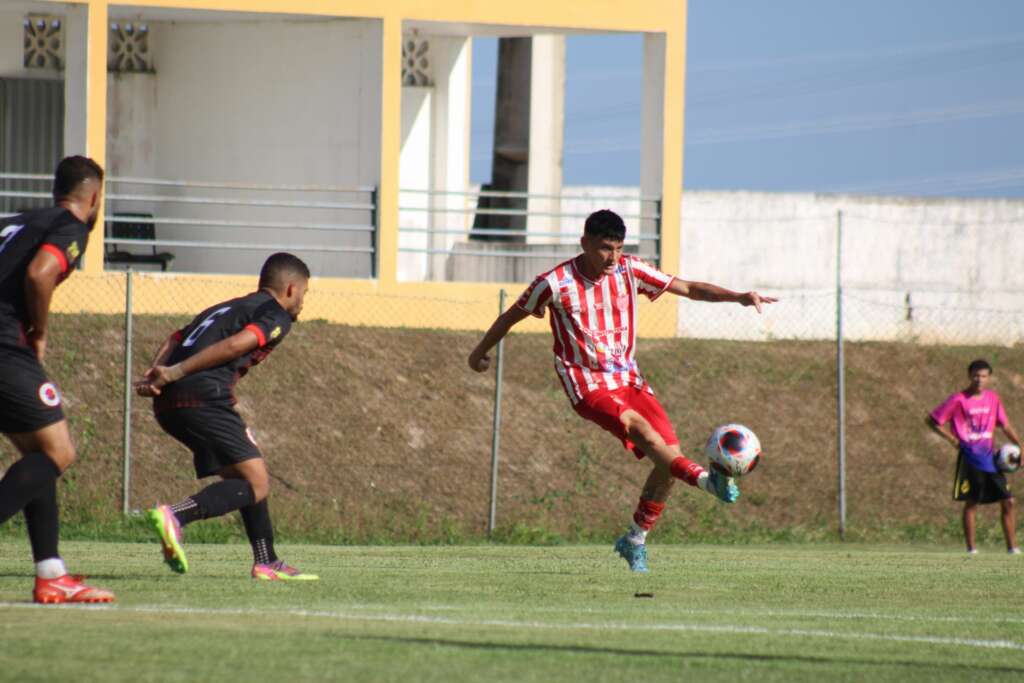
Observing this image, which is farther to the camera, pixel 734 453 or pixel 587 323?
pixel 587 323

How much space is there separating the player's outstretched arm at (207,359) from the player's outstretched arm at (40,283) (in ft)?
3.68

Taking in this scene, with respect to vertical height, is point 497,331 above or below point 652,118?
below

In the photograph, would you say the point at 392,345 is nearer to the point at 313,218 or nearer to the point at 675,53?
the point at 313,218

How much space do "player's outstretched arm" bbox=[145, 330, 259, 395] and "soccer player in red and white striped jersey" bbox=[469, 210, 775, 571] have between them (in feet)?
7.27

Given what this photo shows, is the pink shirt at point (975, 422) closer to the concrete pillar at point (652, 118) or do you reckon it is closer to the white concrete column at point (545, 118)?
the concrete pillar at point (652, 118)

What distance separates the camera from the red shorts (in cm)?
1063

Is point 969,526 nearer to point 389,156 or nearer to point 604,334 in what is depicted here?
point 604,334

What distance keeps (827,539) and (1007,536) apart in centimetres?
248

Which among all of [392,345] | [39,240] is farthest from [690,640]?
[392,345]

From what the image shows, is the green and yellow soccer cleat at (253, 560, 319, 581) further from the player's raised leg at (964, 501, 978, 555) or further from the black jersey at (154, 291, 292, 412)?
the player's raised leg at (964, 501, 978, 555)

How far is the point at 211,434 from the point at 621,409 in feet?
8.77

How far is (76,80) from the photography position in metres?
21.8

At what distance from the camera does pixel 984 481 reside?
1755 cm

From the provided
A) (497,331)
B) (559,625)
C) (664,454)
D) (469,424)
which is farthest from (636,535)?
(469,424)
